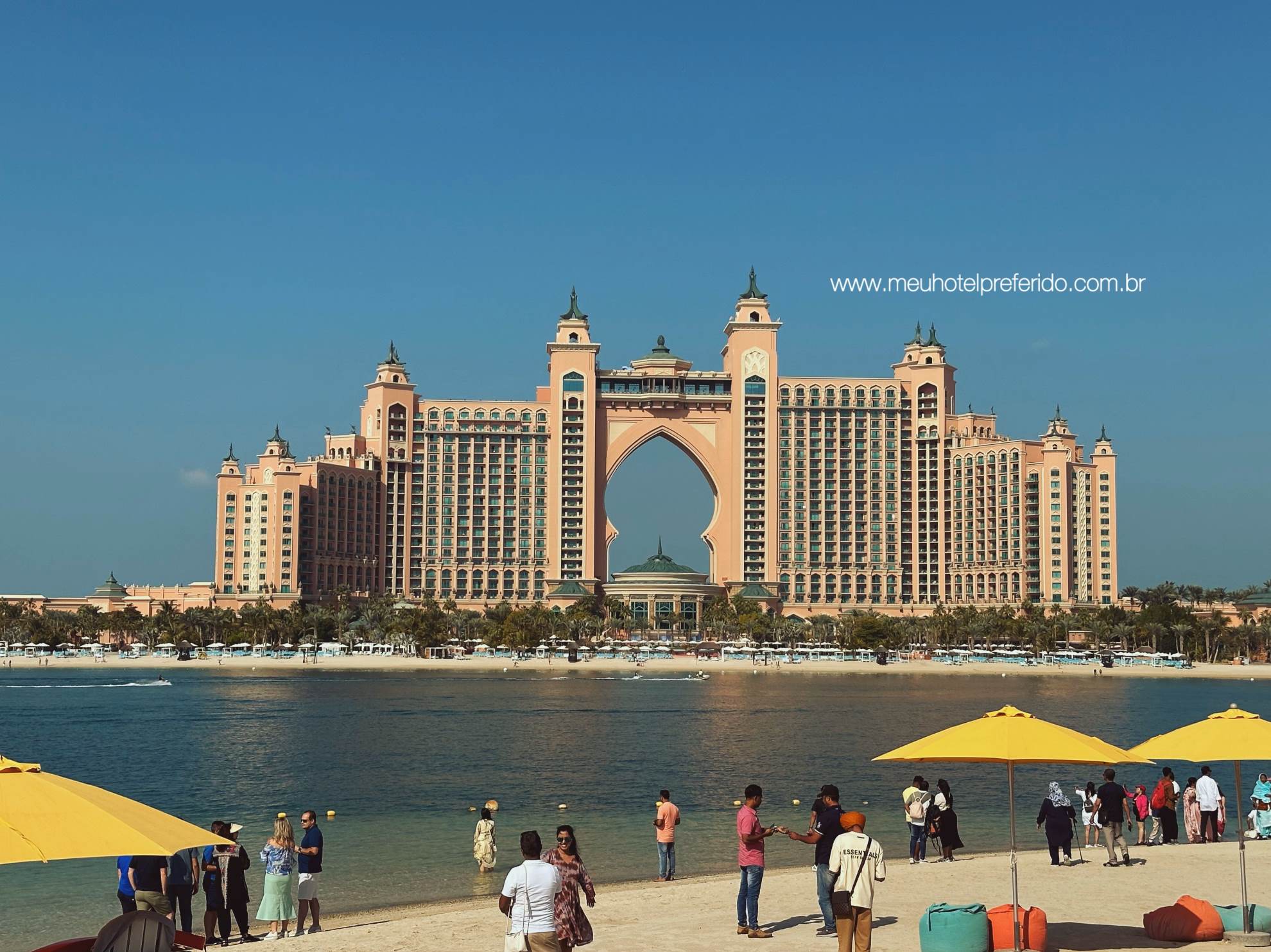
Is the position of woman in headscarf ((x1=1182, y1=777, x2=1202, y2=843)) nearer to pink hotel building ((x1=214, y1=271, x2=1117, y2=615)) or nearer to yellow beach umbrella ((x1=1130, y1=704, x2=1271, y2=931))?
yellow beach umbrella ((x1=1130, y1=704, x2=1271, y2=931))

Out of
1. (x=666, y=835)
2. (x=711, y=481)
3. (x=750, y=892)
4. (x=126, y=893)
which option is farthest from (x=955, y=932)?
(x=711, y=481)

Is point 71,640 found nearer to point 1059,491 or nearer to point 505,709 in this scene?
point 505,709

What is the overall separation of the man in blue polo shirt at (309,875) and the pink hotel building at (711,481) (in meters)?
153

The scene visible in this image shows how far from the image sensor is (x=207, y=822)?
3716 centimetres

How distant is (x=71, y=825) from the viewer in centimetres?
1152

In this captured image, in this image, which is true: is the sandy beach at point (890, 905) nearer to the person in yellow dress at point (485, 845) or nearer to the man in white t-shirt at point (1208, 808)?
the man in white t-shirt at point (1208, 808)

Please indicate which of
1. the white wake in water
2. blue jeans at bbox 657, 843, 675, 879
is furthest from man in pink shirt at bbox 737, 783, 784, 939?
the white wake in water

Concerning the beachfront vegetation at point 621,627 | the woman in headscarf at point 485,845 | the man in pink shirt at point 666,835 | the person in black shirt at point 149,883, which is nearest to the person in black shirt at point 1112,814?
the man in pink shirt at point 666,835

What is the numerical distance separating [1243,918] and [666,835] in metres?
10.0

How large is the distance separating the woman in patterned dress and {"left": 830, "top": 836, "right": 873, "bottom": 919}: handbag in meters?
3.06

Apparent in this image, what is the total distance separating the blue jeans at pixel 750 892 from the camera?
64.0 ft

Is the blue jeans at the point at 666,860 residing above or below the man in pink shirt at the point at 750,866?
below

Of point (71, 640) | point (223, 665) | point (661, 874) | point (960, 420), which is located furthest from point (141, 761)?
point (960, 420)

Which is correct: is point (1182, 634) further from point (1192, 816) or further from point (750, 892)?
point (750, 892)
